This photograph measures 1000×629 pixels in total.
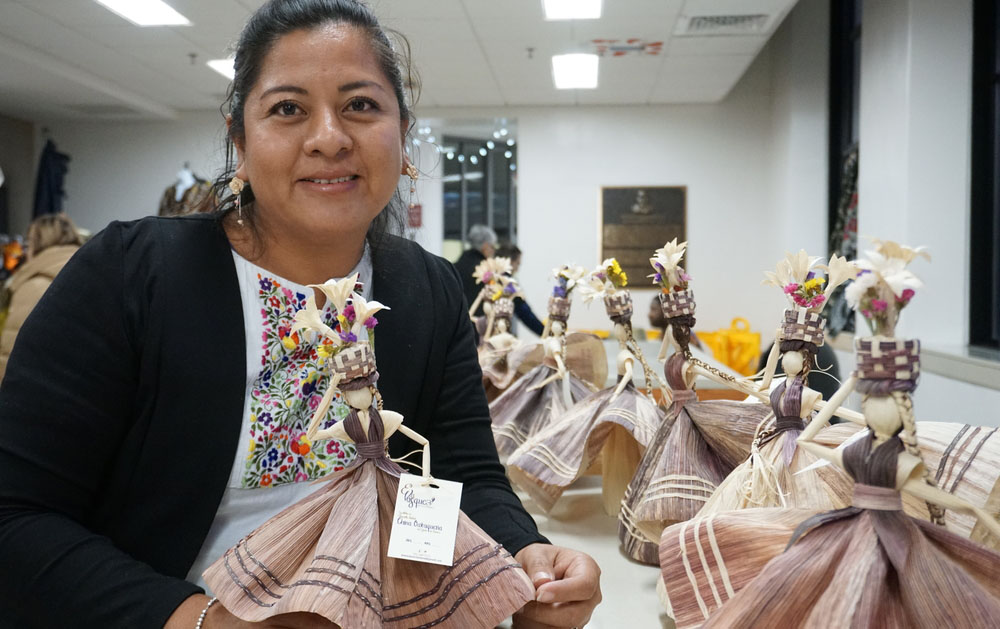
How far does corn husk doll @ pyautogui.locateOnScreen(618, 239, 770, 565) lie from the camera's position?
117cm

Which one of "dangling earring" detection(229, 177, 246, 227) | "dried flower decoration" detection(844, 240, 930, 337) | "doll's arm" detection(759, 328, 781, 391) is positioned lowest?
"doll's arm" detection(759, 328, 781, 391)

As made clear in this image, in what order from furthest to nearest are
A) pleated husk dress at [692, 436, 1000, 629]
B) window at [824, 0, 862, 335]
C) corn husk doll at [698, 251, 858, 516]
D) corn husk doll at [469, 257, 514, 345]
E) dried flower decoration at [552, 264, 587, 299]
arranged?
window at [824, 0, 862, 335], corn husk doll at [469, 257, 514, 345], dried flower decoration at [552, 264, 587, 299], corn husk doll at [698, 251, 858, 516], pleated husk dress at [692, 436, 1000, 629]

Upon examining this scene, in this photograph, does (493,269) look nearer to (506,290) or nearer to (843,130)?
(506,290)

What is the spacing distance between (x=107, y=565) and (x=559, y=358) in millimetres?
1260

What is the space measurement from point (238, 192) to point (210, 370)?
0.99 ft

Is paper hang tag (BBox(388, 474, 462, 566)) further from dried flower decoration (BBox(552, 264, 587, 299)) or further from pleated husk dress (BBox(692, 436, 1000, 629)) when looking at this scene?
dried flower decoration (BBox(552, 264, 587, 299))

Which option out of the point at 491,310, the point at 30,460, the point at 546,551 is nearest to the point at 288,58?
the point at 30,460

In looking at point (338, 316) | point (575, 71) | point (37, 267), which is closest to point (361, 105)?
point (338, 316)

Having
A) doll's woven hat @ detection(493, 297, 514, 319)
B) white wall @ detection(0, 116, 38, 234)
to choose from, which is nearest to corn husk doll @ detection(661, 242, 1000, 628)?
doll's woven hat @ detection(493, 297, 514, 319)

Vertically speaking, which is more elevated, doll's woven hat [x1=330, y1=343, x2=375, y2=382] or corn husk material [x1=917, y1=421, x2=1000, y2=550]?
doll's woven hat [x1=330, y1=343, x2=375, y2=382]

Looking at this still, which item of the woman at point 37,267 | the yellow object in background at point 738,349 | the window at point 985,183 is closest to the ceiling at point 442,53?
the window at point 985,183

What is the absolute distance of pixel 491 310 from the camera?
290 cm

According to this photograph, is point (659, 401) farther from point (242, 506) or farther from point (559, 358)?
point (242, 506)

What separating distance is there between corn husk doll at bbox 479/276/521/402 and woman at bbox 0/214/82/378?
2.37 m
